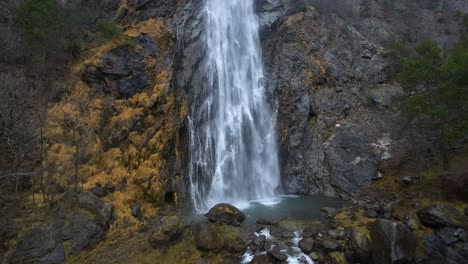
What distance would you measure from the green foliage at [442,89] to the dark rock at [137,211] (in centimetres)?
1758

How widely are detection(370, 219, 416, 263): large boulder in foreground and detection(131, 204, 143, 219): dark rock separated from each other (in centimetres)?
1096

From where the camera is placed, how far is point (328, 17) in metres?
33.0

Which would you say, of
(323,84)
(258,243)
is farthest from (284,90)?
(258,243)

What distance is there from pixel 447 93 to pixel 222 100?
14.9 m

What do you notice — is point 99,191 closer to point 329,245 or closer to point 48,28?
point 48,28

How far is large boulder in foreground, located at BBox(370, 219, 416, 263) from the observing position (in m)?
13.2

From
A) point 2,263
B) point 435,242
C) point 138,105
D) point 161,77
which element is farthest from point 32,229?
point 435,242

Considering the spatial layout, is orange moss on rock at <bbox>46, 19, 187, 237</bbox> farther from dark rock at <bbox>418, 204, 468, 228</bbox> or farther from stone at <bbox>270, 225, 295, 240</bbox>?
dark rock at <bbox>418, 204, 468, 228</bbox>

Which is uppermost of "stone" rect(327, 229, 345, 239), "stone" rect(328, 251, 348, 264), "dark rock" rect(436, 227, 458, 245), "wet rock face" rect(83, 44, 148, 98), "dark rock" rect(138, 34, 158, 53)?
"dark rock" rect(138, 34, 158, 53)

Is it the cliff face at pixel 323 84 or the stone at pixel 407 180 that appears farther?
the cliff face at pixel 323 84

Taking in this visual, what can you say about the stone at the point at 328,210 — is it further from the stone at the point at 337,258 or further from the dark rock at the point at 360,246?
the stone at the point at 337,258

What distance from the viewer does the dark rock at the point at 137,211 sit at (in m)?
15.7

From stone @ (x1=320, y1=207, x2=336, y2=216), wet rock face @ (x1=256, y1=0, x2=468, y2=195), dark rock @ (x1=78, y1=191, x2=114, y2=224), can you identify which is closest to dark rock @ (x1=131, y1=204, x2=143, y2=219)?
dark rock @ (x1=78, y1=191, x2=114, y2=224)

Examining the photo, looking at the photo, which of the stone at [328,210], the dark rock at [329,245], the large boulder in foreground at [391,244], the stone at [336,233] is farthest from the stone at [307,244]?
the stone at [328,210]
